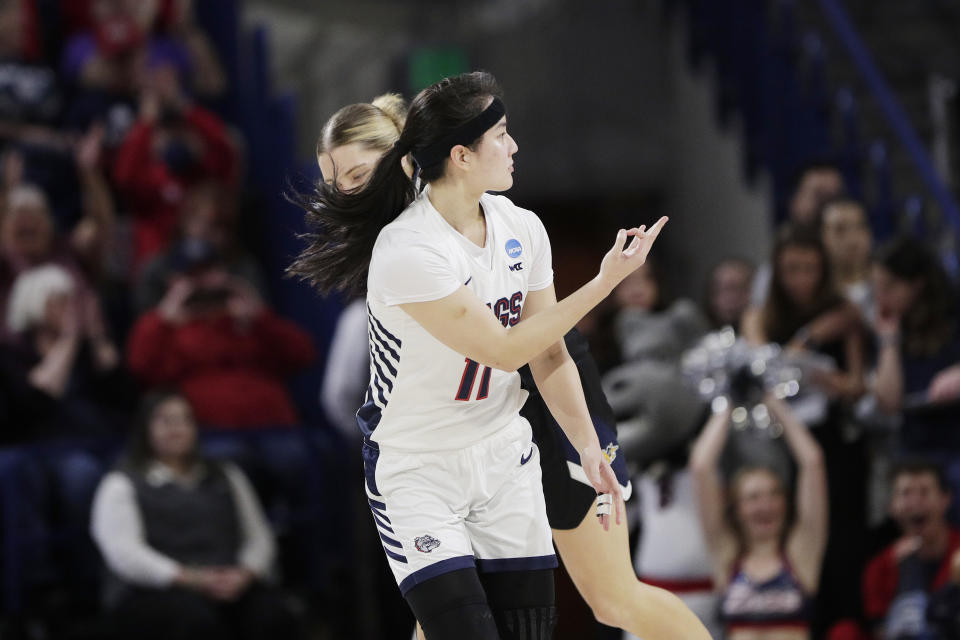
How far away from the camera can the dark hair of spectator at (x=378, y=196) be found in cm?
306

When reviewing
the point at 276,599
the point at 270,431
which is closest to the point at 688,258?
the point at 270,431

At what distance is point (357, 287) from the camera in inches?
132

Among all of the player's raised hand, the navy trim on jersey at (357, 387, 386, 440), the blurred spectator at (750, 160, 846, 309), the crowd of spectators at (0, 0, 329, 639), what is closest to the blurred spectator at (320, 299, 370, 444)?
the crowd of spectators at (0, 0, 329, 639)

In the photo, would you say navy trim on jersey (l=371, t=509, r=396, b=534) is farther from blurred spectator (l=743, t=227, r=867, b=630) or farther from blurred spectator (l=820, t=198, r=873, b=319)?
blurred spectator (l=820, t=198, r=873, b=319)

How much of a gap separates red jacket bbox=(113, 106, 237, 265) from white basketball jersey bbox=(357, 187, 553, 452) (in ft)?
14.7

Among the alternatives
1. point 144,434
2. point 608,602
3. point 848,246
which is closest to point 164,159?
point 144,434

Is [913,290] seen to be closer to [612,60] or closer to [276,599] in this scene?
[276,599]

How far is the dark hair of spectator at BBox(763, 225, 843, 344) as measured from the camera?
5773 millimetres

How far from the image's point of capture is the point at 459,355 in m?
3.12

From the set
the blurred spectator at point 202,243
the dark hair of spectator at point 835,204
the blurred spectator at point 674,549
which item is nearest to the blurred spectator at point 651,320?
the blurred spectator at point 674,549

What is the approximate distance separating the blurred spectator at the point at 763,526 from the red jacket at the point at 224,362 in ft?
7.52

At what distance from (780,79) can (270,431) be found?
3.47 m

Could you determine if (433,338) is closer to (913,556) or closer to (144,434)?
(913,556)

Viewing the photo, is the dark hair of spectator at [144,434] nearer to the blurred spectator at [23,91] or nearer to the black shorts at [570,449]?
the blurred spectator at [23,91]
